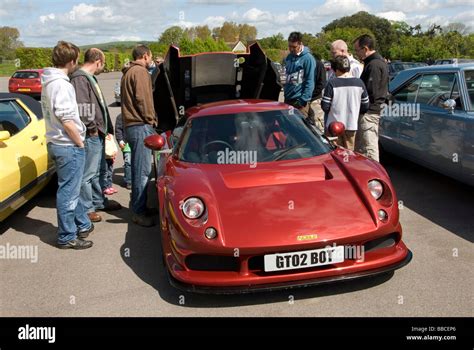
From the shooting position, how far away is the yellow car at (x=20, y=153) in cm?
467

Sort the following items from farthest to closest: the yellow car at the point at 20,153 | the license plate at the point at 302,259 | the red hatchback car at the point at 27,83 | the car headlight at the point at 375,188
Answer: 1. the red hatchback car at the point at 27,83
2. the yellow car at the point at 20,153
3. the car headlight at the point at 375,188
4. the license plate at the point at 302,259

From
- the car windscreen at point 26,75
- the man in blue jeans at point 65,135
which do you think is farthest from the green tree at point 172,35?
the man in blue jeans at point 65,135

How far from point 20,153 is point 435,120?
478 centimetres

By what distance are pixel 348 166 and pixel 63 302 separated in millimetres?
2474

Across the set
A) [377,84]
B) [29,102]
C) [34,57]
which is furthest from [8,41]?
[377,84]

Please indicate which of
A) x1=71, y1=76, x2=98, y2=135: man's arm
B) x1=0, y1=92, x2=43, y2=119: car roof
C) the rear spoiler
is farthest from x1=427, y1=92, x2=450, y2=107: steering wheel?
x1=0, y1=92, x2=43, y2=119: car roof

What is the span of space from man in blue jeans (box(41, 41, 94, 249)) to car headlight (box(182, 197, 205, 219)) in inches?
59.2

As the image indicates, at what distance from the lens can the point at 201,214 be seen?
10.8ft

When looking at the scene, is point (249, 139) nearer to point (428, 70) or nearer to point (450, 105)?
point (450, 105)

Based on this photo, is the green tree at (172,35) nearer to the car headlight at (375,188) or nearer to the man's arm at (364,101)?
the man's arm at (364,101)

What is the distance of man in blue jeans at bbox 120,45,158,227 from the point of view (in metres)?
4.86

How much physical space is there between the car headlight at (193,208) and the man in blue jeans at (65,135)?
59.2 inches

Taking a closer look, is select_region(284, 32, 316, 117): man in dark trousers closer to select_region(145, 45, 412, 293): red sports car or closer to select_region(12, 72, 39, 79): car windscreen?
select_region(145, 45, 412, 293): red sports car
